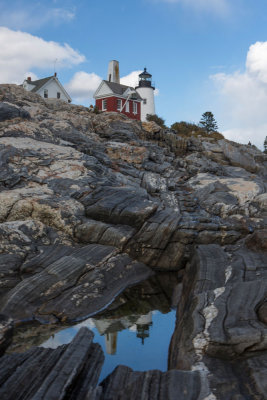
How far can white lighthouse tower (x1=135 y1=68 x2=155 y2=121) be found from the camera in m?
67.6

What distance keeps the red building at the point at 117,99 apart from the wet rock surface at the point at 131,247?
1184 inches

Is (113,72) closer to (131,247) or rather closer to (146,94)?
(146,94)

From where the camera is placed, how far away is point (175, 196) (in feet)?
69.8

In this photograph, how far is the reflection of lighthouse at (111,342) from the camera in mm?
9881

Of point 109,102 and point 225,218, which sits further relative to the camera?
point 109,102

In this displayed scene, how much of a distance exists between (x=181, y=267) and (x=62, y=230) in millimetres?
5659

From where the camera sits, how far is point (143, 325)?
1159cm

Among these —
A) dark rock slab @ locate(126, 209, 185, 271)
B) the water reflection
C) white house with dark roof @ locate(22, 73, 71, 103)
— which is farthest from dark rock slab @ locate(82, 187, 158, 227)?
white house with dark roof @ locate(22, 73, 71, 103)

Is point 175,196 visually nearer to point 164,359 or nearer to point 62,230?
point 62,230

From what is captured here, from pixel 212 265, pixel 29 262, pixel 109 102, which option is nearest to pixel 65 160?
pixel 29 262

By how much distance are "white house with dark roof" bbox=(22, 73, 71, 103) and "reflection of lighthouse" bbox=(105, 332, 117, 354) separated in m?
54.0

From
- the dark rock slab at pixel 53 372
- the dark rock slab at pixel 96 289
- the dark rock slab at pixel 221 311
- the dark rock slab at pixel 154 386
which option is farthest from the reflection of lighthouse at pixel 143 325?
the dark rock slab at pixel 154 386

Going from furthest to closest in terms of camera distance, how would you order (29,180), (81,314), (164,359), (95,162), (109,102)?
(109,102) < (95,162) < (29,180) < (81,314) < (164,359)

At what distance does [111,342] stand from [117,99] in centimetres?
5154
